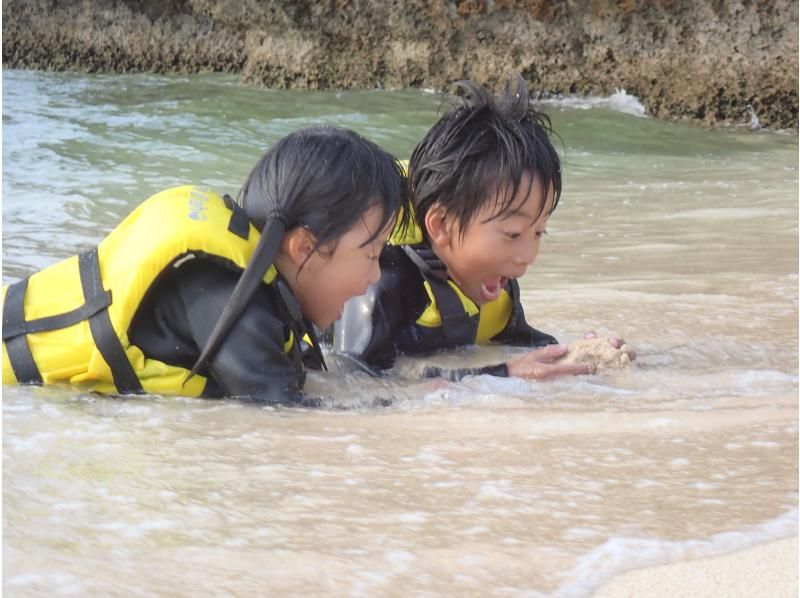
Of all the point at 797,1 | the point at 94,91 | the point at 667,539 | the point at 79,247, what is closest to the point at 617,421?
the point at 667,539

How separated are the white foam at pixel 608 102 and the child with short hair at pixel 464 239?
6.36m

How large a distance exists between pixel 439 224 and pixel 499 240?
200 mm

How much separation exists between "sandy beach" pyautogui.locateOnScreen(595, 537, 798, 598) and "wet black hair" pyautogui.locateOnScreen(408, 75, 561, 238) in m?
1.55

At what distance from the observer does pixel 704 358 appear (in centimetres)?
309

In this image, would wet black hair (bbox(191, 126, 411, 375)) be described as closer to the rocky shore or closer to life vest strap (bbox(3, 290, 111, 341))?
life vest strap (bbox(3, 290, 111, 341))

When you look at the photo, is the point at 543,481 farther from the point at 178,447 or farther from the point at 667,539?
the point at 178,447

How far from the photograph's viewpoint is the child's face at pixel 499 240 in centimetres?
301

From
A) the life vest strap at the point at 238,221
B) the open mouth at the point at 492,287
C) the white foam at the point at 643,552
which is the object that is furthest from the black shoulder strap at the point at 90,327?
the white foam at the point at 643,552

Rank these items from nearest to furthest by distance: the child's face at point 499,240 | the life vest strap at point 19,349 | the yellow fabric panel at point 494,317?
the life vest strap at point 19,349 → the child's face at point 499,240 → the yellow fabric panel at point 494,317

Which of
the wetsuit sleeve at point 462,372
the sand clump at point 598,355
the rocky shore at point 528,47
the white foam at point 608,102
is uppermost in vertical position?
the rocky shore at point 528,47

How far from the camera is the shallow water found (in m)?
1.58

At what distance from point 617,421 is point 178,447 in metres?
0.86

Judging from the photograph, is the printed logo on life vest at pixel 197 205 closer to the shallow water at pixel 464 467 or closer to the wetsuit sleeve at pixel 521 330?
the shallow water at pixel 464 467

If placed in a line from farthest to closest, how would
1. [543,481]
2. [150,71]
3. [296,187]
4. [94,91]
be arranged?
[150,71]
[94,91]
[296,187]
[543,481]
